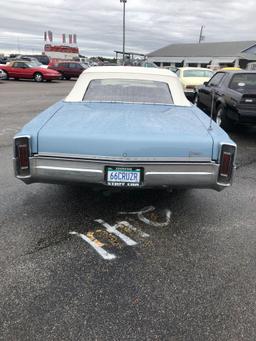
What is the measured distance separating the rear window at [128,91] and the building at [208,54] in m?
54.8

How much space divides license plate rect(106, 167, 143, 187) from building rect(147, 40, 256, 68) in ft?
186

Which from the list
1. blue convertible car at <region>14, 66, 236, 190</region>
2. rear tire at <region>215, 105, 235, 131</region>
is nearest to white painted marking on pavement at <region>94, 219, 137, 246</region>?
blue convertible car at <region>14, 66, 236, 190</region>

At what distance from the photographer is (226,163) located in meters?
3.26

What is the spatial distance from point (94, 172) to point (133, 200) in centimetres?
118

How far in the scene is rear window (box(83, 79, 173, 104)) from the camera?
182 inches

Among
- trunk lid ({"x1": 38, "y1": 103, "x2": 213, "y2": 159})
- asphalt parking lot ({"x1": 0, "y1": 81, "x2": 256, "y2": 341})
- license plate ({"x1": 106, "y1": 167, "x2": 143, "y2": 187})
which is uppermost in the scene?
trunk lid ({"x1": 38, "y1": 103, "x2": 213, "y2": 159})

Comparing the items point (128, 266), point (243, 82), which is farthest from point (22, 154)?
point (243, 82)

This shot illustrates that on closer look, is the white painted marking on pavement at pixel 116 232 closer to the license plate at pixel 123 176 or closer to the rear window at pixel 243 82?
the license plate at pixel 123 176

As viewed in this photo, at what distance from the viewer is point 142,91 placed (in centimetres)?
475

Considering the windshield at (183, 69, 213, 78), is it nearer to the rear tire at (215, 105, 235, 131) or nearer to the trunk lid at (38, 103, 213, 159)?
the rear tire at (215, 105, 235, 131)

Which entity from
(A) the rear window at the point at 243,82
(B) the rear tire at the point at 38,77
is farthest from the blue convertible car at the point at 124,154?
(B) the rear tire at the point at 38,77

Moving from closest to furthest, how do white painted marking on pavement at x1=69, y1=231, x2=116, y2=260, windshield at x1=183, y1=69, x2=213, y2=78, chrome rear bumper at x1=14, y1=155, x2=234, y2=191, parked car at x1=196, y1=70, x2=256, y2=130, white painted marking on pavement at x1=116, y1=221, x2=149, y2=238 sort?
1. white painted marking on pavement at x1=69, y1=231, x2=116, y2=260
2. chrome rear bumper at x1=14, y1=155, x2=234, y2=191
3. white painted marking on pavement at x1=116, y1=221, x2=149, y2=238
4. parked car at x1=196, y1=70, x2=256, y2=130
5. windshield at x1=183, y1=69, x2=213, y2=78

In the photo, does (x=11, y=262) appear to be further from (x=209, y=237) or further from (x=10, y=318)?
(x=209, y=237)

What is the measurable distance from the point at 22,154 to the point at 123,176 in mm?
956
